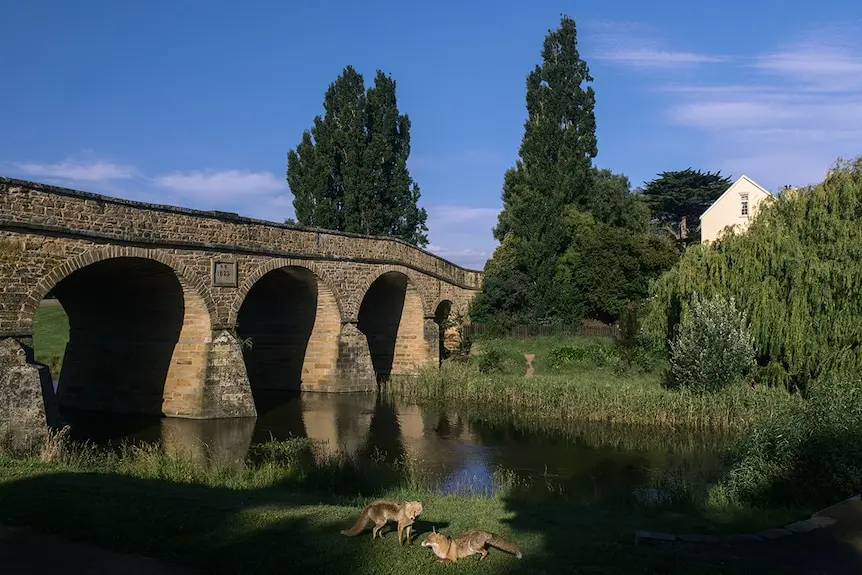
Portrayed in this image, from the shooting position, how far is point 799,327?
17.6 meters

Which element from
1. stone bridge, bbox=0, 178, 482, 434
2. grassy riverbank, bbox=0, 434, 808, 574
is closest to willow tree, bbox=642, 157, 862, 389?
grassy riverbank, bbox=0, 434, 808, 574

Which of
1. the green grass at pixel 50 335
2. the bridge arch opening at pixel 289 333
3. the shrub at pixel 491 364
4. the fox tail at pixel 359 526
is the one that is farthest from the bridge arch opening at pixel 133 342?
the fox tail at pixel 359 526

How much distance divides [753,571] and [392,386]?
20.3 m

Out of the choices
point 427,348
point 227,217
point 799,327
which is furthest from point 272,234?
point 799,327

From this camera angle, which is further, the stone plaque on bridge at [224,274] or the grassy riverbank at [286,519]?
the stone plaque on bridge at [224,274]

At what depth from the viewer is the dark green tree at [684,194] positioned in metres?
51.6

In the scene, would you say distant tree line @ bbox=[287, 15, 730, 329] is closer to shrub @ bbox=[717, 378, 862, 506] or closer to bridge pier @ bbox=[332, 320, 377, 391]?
bridge pier @ bbox=[332, 320, 377, 391]

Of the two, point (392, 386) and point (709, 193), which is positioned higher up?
point (709, 193)

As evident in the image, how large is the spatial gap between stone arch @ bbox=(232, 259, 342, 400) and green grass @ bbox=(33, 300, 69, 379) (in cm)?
807

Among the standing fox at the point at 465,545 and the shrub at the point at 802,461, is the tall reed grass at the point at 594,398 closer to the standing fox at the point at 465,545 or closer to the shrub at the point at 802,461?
the shrub at the point at 802,461

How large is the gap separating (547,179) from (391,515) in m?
27.5

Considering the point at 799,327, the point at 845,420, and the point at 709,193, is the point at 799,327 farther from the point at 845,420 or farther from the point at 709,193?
the point at 709,193

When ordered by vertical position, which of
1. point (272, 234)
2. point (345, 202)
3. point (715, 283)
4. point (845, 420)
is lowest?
point (845, 420)

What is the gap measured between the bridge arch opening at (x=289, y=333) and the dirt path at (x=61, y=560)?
1750 centimetres
